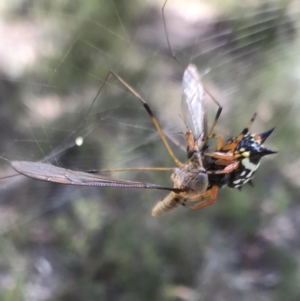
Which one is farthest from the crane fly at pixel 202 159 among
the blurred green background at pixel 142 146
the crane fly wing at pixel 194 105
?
the blurred green background at pixel 142 146

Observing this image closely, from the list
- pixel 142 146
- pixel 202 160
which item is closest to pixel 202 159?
pixel 202 160

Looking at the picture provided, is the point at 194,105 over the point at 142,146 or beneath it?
beneath

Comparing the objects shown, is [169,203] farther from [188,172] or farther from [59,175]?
[59,175]

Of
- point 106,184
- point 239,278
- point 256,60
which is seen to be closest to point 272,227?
point 239,278

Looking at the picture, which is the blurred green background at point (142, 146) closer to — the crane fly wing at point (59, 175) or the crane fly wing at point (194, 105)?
the crane fly wing at point (194, 105)

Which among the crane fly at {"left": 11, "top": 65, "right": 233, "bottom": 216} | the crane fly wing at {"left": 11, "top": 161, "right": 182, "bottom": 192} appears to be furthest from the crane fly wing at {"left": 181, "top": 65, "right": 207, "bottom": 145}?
the crane fly wing at {"left": 11, "top": 161, "right": 182, "bottom": 192}

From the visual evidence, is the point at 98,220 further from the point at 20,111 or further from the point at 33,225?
the point at 20,111
